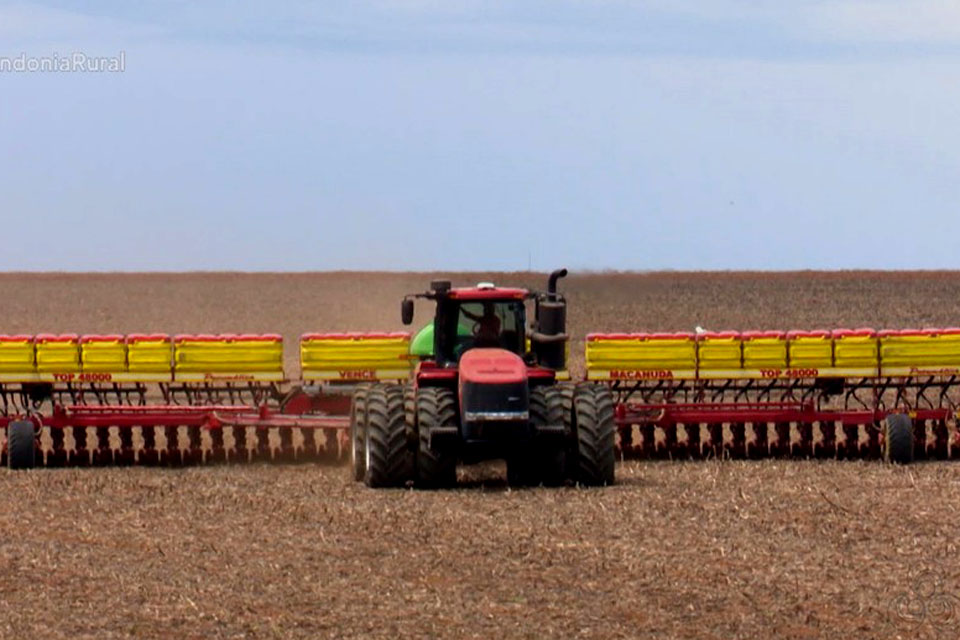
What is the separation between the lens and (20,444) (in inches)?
773

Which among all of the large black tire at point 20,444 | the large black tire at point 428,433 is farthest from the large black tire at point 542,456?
the large black tire at point 20,444

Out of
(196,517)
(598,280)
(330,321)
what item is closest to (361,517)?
(196,517)

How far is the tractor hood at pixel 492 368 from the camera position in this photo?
1697 cm

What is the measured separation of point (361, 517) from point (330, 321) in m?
40.0

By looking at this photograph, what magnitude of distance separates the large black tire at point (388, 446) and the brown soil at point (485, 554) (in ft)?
1.23

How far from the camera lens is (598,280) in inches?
1137

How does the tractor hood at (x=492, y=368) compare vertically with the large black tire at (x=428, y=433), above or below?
above

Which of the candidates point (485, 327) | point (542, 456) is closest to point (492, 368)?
point (542, 456)

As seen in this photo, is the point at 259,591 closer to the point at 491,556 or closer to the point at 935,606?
the point at 491,556

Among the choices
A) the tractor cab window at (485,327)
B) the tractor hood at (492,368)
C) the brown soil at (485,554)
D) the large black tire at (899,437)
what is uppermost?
the tractor cab window at (485,327)

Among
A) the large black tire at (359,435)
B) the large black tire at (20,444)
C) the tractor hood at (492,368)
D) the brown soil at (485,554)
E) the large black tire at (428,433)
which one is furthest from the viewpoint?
the large black tire at (20,444)

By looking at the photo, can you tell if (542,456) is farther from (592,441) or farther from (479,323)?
(479,323)

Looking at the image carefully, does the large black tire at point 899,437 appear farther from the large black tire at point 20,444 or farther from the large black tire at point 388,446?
the large black tire at point 20,444

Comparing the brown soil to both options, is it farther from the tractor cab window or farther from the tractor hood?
the tractor cab window
